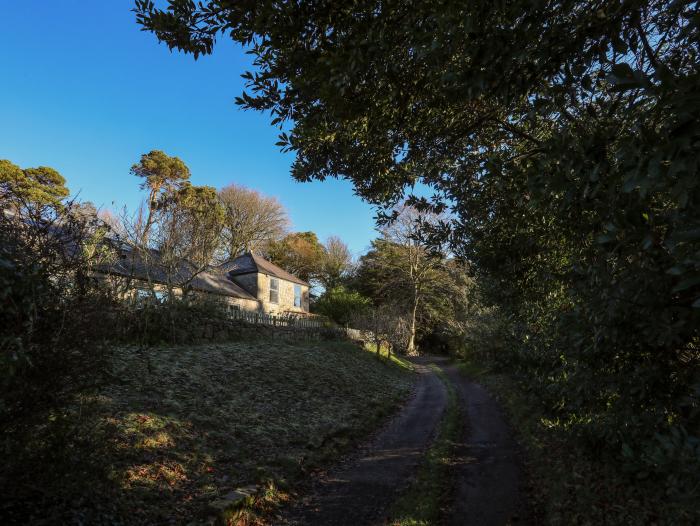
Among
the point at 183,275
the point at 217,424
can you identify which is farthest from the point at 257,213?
the point at 217,424

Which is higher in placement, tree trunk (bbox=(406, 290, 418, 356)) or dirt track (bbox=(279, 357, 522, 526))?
tree trunk (bbox=(406, 290, 418, 356))

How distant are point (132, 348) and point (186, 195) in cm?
945

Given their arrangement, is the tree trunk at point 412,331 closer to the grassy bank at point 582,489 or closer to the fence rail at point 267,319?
the fence rail at point 267,319

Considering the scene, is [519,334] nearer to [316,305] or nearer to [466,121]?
[466,121]

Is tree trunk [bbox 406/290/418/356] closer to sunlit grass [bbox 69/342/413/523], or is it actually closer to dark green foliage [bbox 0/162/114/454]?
sunlit grass [bbox 69/342/413/523]

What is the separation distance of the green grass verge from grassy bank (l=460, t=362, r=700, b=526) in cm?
152

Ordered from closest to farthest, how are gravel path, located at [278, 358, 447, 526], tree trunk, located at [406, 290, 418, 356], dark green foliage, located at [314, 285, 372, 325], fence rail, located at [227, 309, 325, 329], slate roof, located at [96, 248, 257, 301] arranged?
gravel path, located at [278, 358, 447, 526] < fence rail, located at [227, 309, 325, 329] < slate roof, located at [96, 248, 257, 301] < dark green foliage, located at [314, 285, 372, 325] < tree trunk, located at [406, 290, 418, 356]

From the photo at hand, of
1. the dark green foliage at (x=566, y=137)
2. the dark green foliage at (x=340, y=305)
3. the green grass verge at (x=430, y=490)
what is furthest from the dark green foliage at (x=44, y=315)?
the dark green foliage at (x=340, y=305)

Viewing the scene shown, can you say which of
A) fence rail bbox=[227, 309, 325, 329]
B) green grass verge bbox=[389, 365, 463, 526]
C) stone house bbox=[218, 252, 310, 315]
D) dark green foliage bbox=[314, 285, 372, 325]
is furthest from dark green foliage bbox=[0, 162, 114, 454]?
dark green foliage bbox=[314, 285, 372, 325]

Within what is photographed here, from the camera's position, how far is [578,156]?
2.65 m

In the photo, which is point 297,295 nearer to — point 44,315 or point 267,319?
point 267,319

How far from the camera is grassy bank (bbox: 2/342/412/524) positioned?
4.77 m

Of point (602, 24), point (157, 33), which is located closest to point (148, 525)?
point (157, 33)

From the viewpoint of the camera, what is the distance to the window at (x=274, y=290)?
34.9m
